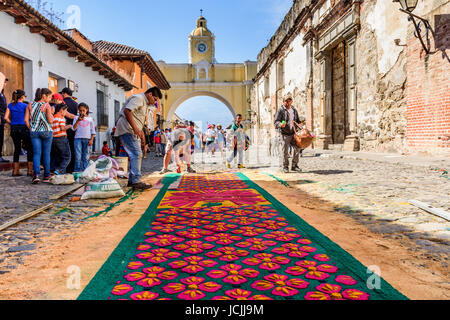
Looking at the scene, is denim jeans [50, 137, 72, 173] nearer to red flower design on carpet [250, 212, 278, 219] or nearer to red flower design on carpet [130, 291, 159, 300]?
red flower design on carpet [250, 212, 278, 219]

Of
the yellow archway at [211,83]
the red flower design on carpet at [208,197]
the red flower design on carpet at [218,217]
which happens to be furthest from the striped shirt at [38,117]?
the yellow archway at [211,83]

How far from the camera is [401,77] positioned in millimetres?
9250

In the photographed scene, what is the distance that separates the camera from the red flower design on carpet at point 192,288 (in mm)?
1651

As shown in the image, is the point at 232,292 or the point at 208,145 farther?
the point at 208,145

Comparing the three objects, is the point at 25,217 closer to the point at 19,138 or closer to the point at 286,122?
the point at 19,138

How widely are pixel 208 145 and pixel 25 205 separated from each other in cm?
1165

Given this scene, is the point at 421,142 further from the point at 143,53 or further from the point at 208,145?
the point at 143,53

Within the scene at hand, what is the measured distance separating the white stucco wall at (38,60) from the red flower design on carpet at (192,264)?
28.7 ft

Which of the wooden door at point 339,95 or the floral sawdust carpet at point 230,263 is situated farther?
the wooden door at point 339,95

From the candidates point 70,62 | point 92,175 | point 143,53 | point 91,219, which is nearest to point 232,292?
point 91,219

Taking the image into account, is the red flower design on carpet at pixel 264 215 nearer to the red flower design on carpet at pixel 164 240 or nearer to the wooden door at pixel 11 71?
the red flower design on carpet at pixel 164 240

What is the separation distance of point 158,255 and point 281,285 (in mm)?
857
